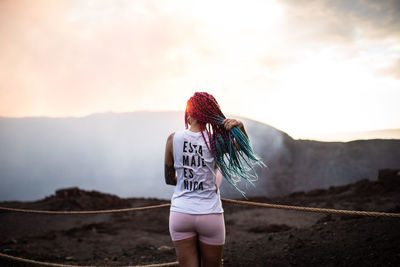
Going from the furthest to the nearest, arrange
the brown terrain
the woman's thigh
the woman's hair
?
the brown terrain → the woman's hair → the woman's thigh

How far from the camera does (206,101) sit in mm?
1989

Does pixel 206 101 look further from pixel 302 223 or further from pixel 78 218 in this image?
pixel 78 218

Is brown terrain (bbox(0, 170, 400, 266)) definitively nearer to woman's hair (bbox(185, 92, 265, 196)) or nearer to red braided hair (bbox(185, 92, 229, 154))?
woman's hair (bbox(185, 92, 265, 196))

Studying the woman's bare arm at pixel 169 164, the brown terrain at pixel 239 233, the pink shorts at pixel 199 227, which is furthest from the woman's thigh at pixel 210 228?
the brown terrain at pixel 239 233

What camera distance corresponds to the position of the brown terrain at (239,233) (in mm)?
4949

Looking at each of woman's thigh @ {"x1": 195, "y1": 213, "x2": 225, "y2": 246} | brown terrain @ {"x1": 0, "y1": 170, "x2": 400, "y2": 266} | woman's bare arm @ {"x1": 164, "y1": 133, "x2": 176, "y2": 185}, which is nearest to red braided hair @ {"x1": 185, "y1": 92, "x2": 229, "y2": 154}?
woman's bare arm @ {"x1": 164, "y1": 133, "x2": 176, "y2": 185}

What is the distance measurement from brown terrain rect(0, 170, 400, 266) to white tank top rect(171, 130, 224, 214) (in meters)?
3.72

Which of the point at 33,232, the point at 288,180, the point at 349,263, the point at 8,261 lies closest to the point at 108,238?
the point at 33,232

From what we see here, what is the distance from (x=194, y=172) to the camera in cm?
192

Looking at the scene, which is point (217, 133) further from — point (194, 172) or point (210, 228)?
point (210, 228)

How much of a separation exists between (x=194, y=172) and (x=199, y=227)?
37 cm

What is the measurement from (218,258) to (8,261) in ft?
18.3

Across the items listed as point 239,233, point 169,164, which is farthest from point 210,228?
point 239,233

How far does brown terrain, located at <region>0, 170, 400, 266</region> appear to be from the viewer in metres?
4.95
